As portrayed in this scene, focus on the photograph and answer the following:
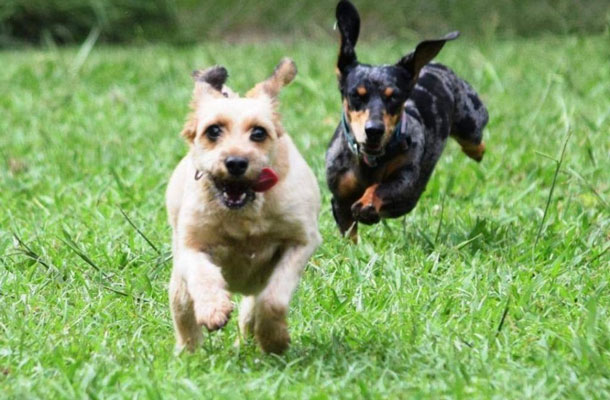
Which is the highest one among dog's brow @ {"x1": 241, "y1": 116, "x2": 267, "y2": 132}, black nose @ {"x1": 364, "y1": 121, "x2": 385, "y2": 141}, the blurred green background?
dog's brow @ {"x1": 241, "y1": 116, "x2": 267, "y2": 132}

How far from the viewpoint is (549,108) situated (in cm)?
904

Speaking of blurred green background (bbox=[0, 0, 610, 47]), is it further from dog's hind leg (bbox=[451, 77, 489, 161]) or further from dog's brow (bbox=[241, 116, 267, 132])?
dog's brow (bbox=[241, 116, 267, 132])

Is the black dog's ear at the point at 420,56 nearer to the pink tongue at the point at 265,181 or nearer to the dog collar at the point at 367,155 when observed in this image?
the dog collar at the point at 367,155

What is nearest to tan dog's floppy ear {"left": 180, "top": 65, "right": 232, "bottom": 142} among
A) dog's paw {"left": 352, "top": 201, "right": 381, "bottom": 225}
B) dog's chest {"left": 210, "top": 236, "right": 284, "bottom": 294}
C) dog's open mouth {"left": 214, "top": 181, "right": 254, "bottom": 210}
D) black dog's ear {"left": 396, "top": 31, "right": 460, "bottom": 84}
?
dog's open mouth {"left": 214, "top": 181, "right": 254, "bottom": 210}

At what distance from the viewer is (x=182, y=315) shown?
4.18 meters

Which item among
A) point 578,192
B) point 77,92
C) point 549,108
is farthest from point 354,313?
point 77,92

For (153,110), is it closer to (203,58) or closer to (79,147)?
(79,147)

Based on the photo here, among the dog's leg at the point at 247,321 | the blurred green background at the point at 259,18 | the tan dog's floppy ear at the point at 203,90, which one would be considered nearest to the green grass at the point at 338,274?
the dog's leg at the point at 247,321

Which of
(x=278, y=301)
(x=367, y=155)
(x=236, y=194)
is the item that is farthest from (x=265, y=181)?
(x=367, y=155)

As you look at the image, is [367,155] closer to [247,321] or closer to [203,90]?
[247,321]

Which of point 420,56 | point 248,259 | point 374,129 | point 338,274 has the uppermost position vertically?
point 420,56

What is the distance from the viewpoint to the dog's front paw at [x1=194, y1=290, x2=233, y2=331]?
3682mm

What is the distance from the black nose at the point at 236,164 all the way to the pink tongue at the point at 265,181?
12 cm

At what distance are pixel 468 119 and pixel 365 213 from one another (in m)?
1.23
